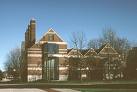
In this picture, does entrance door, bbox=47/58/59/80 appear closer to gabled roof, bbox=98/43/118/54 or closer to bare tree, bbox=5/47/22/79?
gabled roof, bbox=98/43/118/54

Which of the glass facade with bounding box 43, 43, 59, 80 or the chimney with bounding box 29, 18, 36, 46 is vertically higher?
the chimney with bounding box 29, 18, 36, 46

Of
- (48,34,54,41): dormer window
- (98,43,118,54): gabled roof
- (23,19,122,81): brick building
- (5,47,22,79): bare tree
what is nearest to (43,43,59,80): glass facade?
(23,19,122,81): brick building

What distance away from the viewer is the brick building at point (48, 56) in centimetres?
7806

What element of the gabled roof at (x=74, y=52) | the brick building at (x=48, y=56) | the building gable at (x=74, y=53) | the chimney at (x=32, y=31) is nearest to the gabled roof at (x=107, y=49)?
the brick building at (x=48, y=56)

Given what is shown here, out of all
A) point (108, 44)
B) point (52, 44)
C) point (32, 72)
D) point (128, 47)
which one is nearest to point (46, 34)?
point (52, 44)

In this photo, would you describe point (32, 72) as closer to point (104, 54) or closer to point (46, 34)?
point (46, 34)

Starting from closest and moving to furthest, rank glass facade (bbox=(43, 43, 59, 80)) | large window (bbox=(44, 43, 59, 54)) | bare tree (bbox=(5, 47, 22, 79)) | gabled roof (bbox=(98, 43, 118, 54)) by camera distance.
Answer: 1. glass facade (bbox=(43, 43, 59, 80))
2. large window (bbox=(44, 43, 59, 54))
3. gabled roof (bbox=(98, 43, 118, 54))
4. bare tree (bbox=(5, 47, 22, 79))

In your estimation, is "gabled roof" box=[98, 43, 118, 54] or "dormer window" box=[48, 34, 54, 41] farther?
"gabled roof" box=[98, 43, 118, 54]

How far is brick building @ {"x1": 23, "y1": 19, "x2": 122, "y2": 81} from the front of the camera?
256ft

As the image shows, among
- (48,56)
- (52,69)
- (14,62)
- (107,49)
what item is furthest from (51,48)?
(14,62)

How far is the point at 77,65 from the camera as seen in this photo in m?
74.8

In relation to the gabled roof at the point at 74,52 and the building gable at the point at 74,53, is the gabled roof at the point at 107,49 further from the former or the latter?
the building gable at the point at 74,53

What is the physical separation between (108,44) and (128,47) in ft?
21.0

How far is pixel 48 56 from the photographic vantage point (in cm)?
7838
